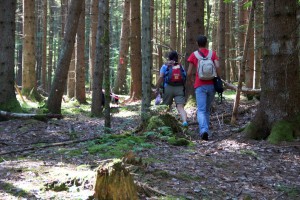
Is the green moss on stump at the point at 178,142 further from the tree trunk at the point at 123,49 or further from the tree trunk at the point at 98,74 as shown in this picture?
the tree trunk at the point at 123,49

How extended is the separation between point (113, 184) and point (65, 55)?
8.46 m

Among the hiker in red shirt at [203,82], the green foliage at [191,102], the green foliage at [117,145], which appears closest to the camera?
the green foliage at [117,145]

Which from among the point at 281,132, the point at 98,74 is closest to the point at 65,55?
the point at 98,74

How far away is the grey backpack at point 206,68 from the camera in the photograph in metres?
7.75

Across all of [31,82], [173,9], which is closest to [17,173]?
[31,82]

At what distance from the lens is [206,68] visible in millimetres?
7773

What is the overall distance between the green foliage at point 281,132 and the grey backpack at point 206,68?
171 cm

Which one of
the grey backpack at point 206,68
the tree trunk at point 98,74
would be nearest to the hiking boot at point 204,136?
the grey backpack at point 206,68

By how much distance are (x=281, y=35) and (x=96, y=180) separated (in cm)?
423

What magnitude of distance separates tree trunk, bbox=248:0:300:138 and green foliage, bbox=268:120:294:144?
0.30 feet

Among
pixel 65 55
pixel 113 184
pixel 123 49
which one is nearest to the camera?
pixel 113 184

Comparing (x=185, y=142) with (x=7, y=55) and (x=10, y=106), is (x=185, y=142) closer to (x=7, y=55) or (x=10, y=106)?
(x=10, y=106)

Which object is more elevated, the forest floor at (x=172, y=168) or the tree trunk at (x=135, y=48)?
the tree trunk at (x=135, y=48)

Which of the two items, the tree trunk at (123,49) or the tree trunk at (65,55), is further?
the tree trunk at (123,49)
